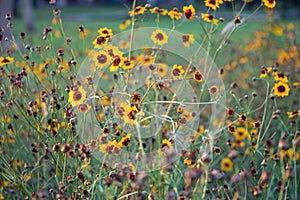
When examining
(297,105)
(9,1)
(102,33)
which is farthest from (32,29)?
(102,33)

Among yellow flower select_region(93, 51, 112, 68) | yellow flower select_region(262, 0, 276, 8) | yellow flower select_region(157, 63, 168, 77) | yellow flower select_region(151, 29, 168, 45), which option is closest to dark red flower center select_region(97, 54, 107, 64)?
yellow flower select_region(93, 51, 112, 68)

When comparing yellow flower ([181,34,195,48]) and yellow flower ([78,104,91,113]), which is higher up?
yellow flower ([181,34,195,48])

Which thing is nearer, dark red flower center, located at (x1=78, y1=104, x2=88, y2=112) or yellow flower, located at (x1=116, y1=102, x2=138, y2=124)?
yellow flower, located at (x1=116, y1=102, x2=138, y2=124)

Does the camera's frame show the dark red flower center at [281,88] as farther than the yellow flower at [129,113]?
Yes

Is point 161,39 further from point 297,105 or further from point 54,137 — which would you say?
point 297,105

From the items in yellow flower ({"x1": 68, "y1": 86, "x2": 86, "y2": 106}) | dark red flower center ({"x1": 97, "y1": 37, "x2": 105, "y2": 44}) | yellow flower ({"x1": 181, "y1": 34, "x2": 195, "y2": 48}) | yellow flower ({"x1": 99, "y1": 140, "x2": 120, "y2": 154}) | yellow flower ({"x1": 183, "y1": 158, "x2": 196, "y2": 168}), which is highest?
dark red flower center ({"x1": 97, "y1": 37, "x2": 105, "y2": 44})

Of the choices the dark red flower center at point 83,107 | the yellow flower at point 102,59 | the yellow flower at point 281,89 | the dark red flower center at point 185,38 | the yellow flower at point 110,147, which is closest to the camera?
the yellow flower at point 110,147

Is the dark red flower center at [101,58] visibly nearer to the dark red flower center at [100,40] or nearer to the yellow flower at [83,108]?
the dark red flower center at [100,40]

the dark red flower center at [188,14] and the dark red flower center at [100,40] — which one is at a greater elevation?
the dark red flower center at [188,14]

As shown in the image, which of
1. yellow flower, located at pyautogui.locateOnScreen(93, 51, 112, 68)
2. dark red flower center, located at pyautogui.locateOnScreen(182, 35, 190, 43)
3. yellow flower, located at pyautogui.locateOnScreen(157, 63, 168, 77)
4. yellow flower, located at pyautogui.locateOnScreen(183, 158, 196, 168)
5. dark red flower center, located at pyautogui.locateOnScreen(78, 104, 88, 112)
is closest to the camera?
yellow flower, located at pyautogui.locateOnScreen(183, 158, 196, 168)

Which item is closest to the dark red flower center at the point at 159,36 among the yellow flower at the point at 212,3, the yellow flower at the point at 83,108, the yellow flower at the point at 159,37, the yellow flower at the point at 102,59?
the yellow flower at the point at 159,37

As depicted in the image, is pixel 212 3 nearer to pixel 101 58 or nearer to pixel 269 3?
pixel 269 3

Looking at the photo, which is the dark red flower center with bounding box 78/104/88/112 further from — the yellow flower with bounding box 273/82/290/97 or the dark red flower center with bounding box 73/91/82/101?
the yellow flower with bounding box 273/82/290/97

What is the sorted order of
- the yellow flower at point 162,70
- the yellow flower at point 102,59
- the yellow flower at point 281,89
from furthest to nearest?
the yellow flower at point 162,70 < the yellow flower at point 281,89 < the yellow flower at point 102,59
